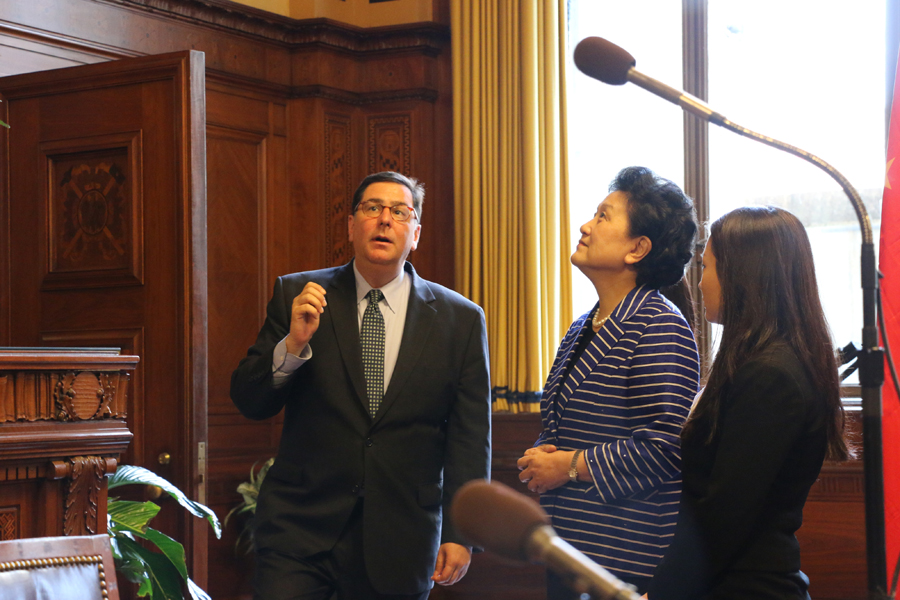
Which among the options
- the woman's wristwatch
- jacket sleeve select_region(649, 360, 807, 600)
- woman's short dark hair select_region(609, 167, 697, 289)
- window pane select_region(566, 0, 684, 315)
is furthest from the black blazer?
window pane select_region(566, 0, 684, 315)

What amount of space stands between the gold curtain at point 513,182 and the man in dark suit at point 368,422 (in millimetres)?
1692

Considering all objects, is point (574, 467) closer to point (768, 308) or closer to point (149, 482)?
point (768, 308)

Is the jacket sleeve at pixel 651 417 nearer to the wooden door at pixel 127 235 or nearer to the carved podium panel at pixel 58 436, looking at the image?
the carved podium panel at pixel 58 436

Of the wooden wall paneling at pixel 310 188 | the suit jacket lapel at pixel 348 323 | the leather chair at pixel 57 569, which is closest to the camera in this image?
the leather chair at pixel 57 569

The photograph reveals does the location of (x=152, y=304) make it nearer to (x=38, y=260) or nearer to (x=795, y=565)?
(x=38, y=260)

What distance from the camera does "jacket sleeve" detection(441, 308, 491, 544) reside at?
2523 mm

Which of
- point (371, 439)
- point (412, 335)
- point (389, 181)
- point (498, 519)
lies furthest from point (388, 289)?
point (498, 519)

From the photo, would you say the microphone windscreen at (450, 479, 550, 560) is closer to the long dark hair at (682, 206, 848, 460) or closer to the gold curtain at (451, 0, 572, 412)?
the long dark hair at (682, 206, 848, 460)

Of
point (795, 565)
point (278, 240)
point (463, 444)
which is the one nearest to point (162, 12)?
point (278, 240)

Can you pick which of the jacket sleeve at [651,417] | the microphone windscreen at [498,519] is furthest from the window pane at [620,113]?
the microphone windscreen at [498,519]

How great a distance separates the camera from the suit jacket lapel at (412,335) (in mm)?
2496

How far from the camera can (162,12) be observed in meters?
4.19

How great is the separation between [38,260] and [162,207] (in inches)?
25.0

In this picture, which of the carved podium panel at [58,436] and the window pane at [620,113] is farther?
the window pane at [620,113]
